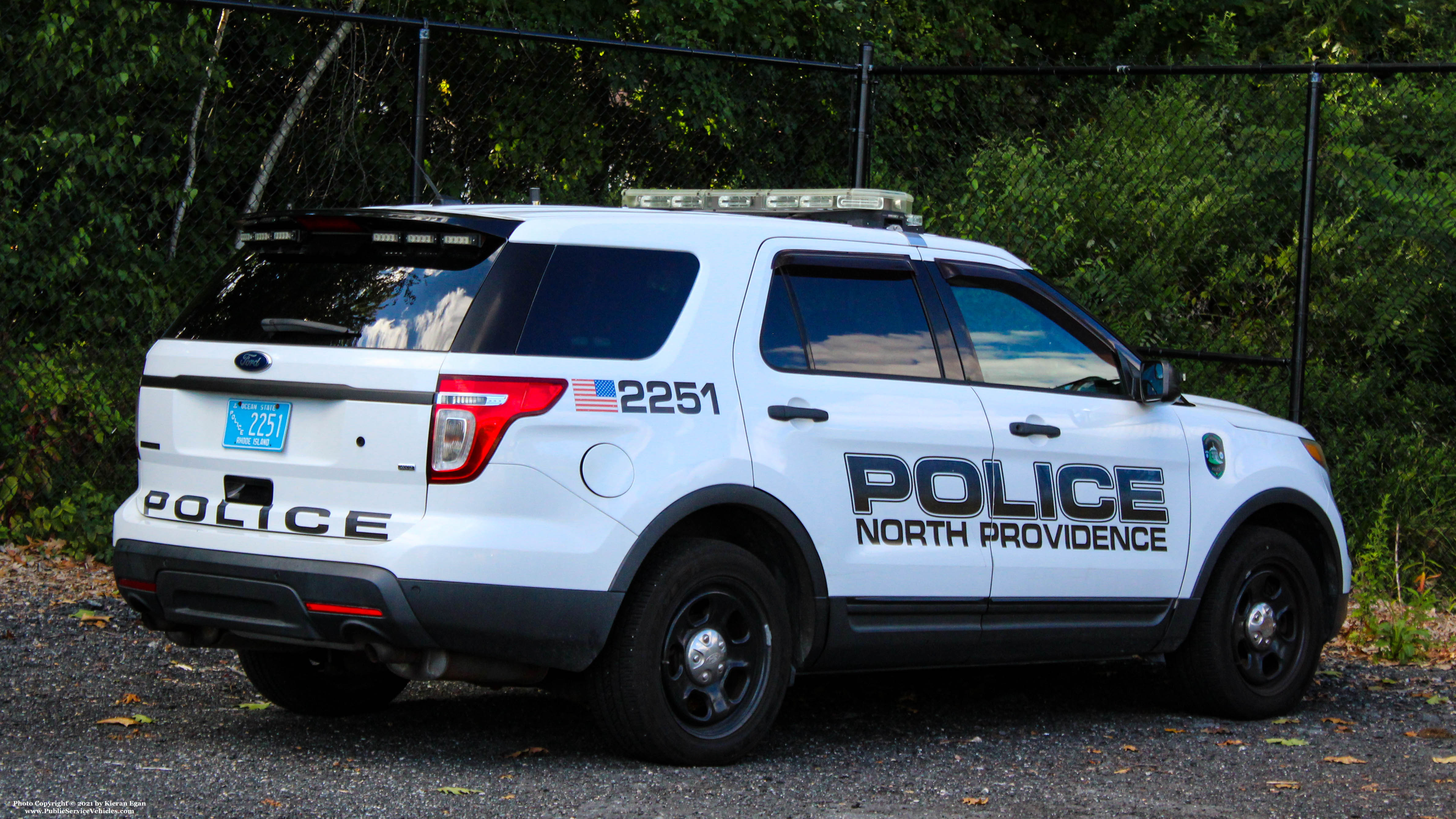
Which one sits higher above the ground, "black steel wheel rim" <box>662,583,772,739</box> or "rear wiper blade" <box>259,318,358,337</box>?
"rear wiper blade" <box>259,318,358,337</box>

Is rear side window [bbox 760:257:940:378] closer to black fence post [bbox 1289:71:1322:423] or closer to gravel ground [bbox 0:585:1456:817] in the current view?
gravel ground [bbox 0:585:1456:817]

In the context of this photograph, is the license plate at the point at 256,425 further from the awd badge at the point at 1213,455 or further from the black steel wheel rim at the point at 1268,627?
the black steel wheel rim at the point at 1268,627

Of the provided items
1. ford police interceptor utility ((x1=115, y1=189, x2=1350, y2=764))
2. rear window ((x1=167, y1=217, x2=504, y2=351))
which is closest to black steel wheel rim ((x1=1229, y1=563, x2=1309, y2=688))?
ford police interceptor utility ((x1=115, y1=189, x2=1350, y2=764))

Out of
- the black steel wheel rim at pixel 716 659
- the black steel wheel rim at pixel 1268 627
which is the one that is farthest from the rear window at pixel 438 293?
the black steel wheel rim at pixel 1268 627

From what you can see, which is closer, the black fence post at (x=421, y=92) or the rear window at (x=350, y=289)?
the rear window at (x=350, y=289)

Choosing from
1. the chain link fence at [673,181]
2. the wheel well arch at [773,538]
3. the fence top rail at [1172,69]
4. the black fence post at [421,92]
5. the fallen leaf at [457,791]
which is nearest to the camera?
the fallen leaf at [457,791]

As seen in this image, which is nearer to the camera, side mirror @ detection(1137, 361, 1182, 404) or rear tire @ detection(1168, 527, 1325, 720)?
side mirror @ detection(1137, 361, 1182, 404)

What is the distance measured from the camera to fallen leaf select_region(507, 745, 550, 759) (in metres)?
5.34

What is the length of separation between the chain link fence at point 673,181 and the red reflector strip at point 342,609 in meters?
3.92

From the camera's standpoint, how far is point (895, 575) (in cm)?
554

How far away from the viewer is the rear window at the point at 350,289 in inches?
188

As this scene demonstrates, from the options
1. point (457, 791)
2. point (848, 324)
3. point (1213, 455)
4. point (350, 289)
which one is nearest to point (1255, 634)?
point (1213, 455)

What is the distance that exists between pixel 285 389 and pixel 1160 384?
3318 mm

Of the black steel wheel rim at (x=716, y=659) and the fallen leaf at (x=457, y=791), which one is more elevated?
the black steel wheel rim at (x=716, y=659)
